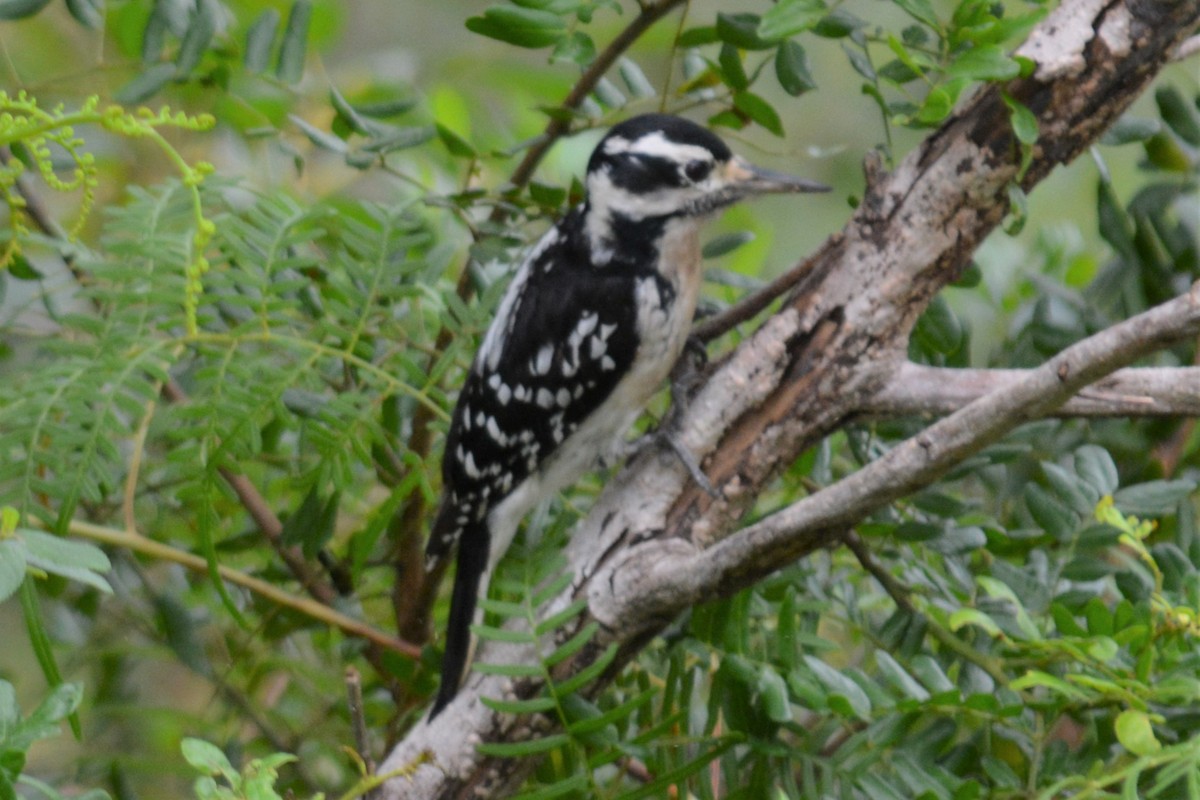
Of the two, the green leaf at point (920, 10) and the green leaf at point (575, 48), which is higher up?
the green leaf at point (920, 10)

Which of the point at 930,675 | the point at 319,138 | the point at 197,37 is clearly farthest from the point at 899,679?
the point at 197,37

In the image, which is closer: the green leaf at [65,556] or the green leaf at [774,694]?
the green leaf at [65,556]

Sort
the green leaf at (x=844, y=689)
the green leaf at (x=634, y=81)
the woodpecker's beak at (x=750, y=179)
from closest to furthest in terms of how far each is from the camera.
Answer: the green leaf at (x=844, y=689) < the green leaf at (x=634, y=81) < the woodpecker's beak at (x=750, y=179)

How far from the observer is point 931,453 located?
97 centimetres

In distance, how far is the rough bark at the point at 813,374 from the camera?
3.69ft

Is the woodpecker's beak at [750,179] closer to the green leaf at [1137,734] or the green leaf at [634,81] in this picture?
the green leaf at [634,81]

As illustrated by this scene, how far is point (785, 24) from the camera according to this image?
1.11 m

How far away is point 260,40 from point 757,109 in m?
0.56

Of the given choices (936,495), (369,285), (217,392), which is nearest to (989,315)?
(936,495)

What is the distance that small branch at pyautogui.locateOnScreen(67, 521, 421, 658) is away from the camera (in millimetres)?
1310

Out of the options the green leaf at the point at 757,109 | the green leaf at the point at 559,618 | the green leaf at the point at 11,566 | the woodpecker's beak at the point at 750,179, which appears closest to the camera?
the green leaf at the point at 11,566

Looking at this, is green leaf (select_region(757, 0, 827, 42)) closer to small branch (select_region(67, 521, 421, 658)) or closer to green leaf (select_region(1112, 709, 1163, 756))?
green leaf (select_region(1112, 709, 1163, 756))

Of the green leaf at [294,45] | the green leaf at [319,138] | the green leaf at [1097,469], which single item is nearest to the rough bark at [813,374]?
the green leaf at [1097,469]

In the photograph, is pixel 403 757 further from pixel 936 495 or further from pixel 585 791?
pixel 936 495
